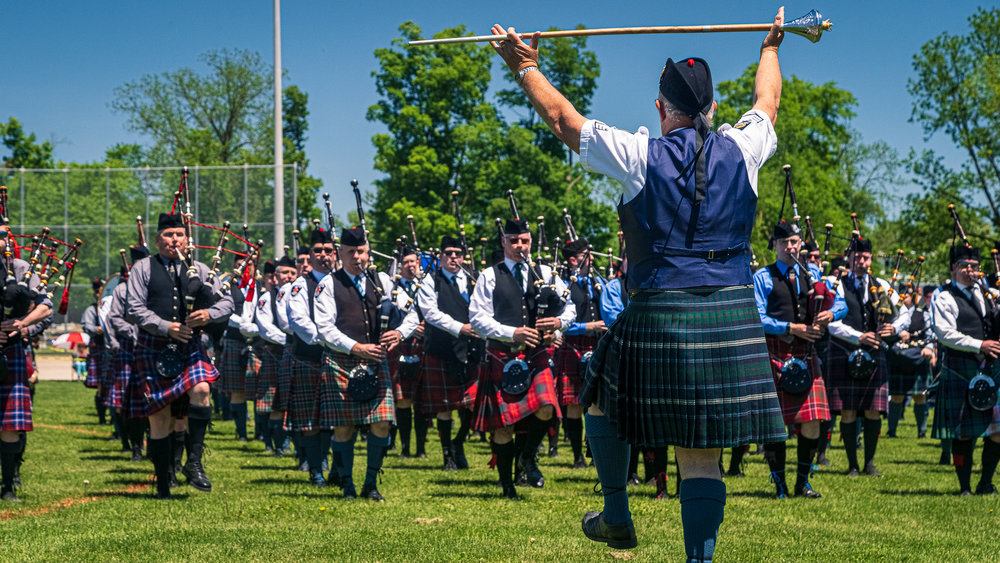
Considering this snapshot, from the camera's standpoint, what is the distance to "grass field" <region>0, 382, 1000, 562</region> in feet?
16.5

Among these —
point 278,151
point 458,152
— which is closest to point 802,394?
point 278,151

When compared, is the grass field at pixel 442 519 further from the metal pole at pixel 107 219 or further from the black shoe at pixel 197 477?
the metal pole at pixel 107 219

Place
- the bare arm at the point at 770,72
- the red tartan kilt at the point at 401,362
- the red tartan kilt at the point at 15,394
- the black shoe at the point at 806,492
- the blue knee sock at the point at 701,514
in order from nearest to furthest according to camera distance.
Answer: the blue knee sock at the point at 701,514 → the bare arm at the point at 770,72 → the red tartan kilt at the point at 15,394 → the black shoe at the point at 806,492 → the red tartan kilt at the point at 401,362

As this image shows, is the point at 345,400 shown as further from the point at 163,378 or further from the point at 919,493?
the point at 919,493

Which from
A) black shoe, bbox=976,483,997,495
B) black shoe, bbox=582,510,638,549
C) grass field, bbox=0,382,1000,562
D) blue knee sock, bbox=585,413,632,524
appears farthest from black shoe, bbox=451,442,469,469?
blue knee sock, bbox=585,413,632,524

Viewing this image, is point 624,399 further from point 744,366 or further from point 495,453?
point 495,453

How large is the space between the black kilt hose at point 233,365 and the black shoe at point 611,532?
322 inches

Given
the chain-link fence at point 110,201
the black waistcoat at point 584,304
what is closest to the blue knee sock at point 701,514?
the black waistcoat at point 584,304

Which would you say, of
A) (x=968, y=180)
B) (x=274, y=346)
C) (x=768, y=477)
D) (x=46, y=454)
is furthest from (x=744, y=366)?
(x=968, y=180)

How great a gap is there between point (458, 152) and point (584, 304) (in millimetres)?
21575

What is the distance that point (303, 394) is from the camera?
24.3ft

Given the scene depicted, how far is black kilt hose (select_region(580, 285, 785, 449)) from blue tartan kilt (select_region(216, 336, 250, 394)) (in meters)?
8.56

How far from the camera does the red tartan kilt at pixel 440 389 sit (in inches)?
367

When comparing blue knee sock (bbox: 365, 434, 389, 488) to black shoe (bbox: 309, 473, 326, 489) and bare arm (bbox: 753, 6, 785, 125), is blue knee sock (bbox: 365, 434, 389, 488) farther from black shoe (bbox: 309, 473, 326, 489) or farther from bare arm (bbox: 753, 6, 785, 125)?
bare arm (bbox: 753, 6, 785, 125)
